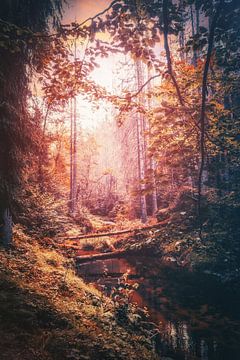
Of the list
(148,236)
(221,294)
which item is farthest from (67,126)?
(221,294)

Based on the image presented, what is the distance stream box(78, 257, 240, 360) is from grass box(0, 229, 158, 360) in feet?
4.39

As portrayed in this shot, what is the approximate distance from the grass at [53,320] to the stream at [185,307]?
1338 mm

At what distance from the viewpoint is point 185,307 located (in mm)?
8172

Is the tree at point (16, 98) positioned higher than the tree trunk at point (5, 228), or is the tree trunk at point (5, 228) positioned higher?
the tree at point (16, 98)

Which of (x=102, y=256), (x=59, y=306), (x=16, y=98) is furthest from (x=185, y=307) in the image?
(x=16, y=98)

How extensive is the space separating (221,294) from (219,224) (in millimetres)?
5632

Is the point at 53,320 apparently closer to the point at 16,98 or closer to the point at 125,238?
the point at 16,98

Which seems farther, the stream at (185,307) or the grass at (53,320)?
the stream at (185,307)

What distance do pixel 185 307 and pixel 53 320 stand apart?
4842mm

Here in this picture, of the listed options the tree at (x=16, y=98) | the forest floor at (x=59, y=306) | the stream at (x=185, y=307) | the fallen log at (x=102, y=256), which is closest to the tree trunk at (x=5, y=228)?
the tree at (x=16, y=98)

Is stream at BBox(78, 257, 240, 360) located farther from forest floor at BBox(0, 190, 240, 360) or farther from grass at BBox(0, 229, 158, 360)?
grass at BBox(0, 229, 158, 360)

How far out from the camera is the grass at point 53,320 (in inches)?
161

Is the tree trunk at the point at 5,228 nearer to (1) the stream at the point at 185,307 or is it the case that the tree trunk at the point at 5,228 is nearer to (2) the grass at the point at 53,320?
(2) the grass at the point at 53,320

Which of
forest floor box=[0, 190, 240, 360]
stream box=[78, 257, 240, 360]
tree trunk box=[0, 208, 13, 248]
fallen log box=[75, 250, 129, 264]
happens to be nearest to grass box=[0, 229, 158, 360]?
forest floor box=[0, 190, 240, 360]
